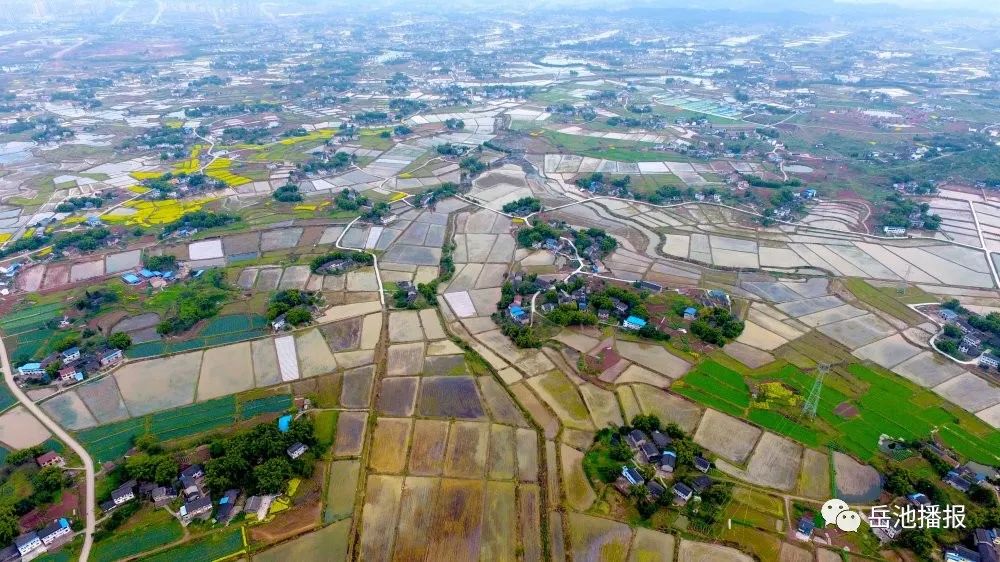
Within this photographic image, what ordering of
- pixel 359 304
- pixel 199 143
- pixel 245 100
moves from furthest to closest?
pixel 245 100 → pixel 199 143 → pixel 359 304

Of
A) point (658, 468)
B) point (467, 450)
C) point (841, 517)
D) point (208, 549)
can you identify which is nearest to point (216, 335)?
point (208, 549)

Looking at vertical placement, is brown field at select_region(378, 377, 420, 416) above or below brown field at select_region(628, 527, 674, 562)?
below

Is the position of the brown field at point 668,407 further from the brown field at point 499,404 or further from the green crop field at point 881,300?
the green crop field at point 881,300

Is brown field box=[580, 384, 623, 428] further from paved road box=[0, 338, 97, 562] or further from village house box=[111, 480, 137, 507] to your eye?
paved road box=[0, 338, 97, 562]

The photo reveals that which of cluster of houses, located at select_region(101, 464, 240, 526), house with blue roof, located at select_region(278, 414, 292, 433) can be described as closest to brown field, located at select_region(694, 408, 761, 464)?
house with blue roof, located at select_region(278, 414, 292, 433)

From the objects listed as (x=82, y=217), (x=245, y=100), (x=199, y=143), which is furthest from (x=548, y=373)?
(x=245, y=100)

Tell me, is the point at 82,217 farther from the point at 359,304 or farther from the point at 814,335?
the point at 814,335

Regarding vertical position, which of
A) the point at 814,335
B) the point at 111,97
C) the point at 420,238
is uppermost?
the point at 814,335

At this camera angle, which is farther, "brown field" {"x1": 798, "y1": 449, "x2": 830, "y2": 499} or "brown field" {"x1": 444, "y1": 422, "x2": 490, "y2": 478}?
"brown field" {"x1": 444, "y1": 422, "x2": 490, "y2": 478}
